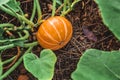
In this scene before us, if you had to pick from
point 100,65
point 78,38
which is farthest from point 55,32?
point 100,65

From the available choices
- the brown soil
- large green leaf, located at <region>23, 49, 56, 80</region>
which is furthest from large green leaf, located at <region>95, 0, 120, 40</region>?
the brown soil

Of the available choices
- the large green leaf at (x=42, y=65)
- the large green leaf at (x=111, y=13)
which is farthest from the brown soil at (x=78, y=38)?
the large green leaf at (x=111, y=13)

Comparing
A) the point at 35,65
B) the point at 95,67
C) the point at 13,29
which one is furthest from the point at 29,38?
the point at 95,67

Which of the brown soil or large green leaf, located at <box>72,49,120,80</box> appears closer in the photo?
large green leaf, located at <box>72,49,120,80</box>

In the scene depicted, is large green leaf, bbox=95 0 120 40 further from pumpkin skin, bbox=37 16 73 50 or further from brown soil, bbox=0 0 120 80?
brown soil, bbox=0 0 120 80

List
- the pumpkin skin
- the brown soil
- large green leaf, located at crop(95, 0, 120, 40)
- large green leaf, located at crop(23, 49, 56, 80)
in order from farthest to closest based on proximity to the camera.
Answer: the brown soil, the pumpkin skin, large green leaf, located at crop(23, 49, 56, 80), large green leaf, located at crop(95, 0, 120, 40)

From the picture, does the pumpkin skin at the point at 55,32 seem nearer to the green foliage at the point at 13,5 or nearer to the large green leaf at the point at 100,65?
the green foliage at the point at 13,5
